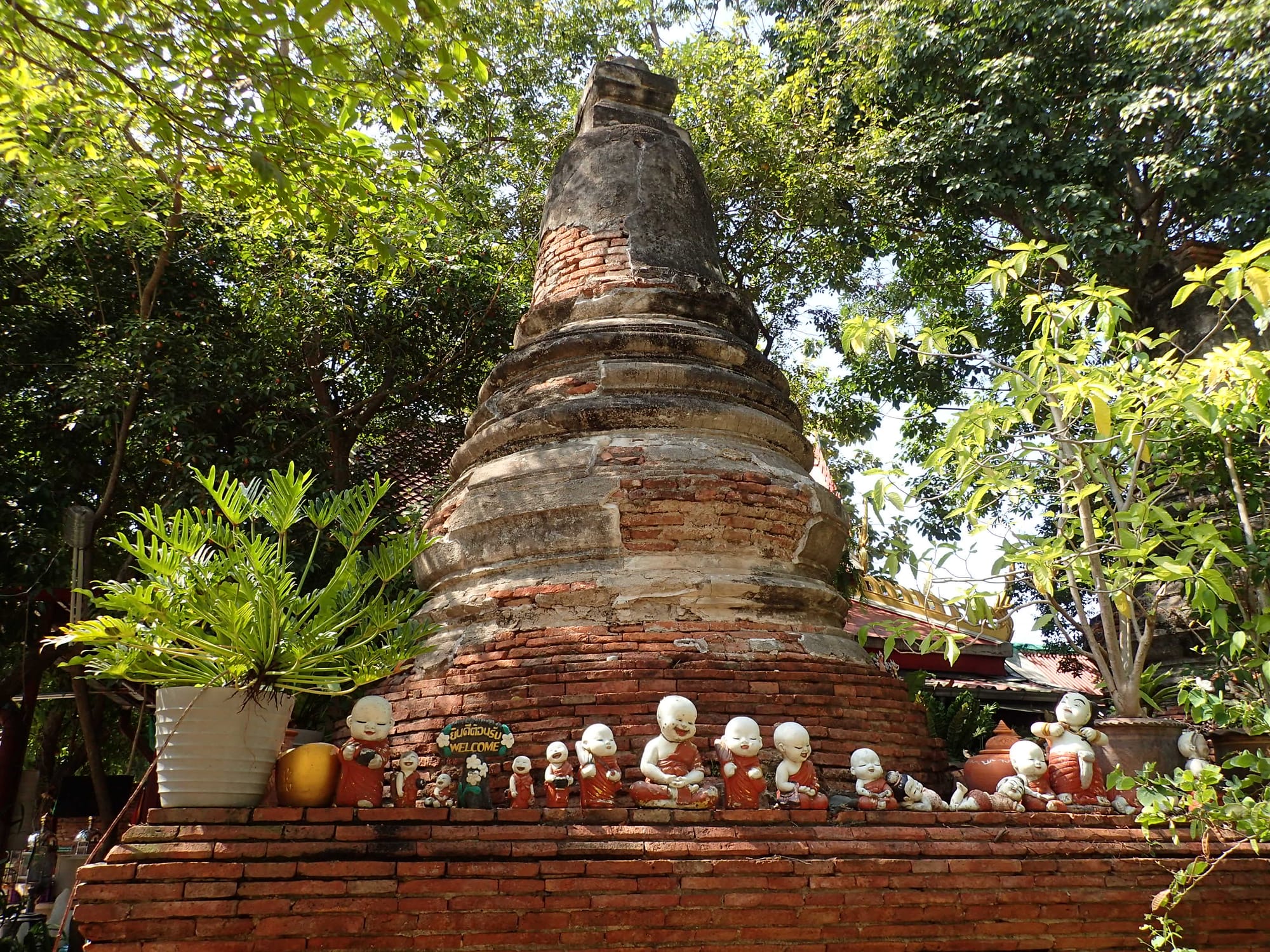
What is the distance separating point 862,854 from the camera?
3.79 m

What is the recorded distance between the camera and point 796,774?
163 inches

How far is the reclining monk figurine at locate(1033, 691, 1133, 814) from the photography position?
14.6ft

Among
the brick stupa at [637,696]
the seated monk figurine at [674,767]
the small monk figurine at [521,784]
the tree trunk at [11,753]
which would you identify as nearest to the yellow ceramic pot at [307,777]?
the brick stupa at [637,696]

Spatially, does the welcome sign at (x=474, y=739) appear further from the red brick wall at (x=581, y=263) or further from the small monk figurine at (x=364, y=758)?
the red brick wall at (x=581, y=263)

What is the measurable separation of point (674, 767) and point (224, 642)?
1783 millimetres

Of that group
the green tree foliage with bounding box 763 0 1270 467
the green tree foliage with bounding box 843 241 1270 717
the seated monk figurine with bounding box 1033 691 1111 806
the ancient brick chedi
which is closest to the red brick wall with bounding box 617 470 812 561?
the ancient brick chedi

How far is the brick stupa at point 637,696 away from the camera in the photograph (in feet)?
10.8

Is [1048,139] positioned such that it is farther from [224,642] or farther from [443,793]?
[224,642]

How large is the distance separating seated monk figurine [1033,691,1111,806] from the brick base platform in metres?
0.22

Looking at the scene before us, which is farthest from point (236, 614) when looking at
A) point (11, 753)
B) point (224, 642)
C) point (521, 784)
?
point (11, 753)

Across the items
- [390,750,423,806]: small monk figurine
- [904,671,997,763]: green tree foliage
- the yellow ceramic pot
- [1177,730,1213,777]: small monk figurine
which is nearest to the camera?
the yellow ceramic pot

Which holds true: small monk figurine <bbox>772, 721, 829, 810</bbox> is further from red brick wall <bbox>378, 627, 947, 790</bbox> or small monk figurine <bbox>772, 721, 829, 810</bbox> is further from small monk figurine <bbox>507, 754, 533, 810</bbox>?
small monk figurine <bbox>507, 754, 533, 810</bbox>

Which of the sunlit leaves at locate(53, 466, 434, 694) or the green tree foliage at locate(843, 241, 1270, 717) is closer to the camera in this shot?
the sunlit leaves at locate(53, 466, 434, 694)

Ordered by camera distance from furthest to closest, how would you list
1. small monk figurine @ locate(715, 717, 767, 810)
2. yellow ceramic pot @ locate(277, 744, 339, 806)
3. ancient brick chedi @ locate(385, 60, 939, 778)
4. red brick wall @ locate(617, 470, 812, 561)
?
red brick wall @ locate(617, 470, 812, 561)
ancient brick chedi @ locate(385, 60, 939, 778)
small monk figurine @ locate(715, 717, 767, 810)
yellow ceramic pot @ locate(277, 744, 339, 806)
